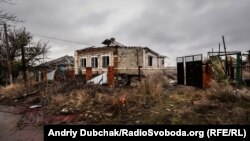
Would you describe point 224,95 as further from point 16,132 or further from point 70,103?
point 16,132

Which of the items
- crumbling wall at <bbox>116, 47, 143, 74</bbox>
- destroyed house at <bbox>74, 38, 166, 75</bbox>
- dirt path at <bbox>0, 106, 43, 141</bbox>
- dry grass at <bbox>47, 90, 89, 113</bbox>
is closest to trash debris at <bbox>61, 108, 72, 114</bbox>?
dry grass at <bbox>47, 90, 89, 113</bbox>

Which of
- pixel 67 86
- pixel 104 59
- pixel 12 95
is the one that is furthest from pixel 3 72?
pixel 67 86

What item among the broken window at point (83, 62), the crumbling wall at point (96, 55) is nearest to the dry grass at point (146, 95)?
the crumbling wall at point (96, 55)

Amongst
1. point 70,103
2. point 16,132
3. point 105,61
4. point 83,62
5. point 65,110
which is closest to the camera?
point 16,132

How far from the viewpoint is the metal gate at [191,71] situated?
1000cm

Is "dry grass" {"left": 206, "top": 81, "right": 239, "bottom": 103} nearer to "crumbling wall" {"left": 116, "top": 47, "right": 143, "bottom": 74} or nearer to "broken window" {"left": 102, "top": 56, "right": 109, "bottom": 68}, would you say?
"crumbling wall" {"left": 116, "top": 47, "right": 143, "bottom": 74}

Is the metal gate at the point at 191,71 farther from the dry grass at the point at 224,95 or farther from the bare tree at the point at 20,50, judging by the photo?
the bare tree at the point at 20,50

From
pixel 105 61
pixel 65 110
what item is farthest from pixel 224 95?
pixel 105 61

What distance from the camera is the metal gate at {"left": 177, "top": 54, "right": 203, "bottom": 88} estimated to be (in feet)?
32.8

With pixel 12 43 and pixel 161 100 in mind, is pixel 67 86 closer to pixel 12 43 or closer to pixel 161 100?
pixel 161 100

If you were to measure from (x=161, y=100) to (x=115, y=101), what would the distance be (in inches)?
61.4

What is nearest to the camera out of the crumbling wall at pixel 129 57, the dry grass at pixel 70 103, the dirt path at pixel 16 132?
the dirt path at pixel 16 132

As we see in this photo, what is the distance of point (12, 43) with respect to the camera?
1009 inches

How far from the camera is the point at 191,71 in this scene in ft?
35.1
